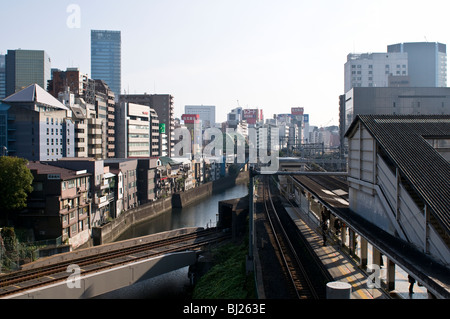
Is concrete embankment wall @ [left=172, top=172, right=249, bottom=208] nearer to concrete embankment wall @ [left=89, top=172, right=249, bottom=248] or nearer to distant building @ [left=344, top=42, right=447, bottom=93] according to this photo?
concrete embankment wall @ [left=89, top=172, right=249, bottom=248]

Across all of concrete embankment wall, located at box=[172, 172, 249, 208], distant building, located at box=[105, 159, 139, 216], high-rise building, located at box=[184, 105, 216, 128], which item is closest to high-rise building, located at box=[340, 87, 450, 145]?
concrete embankment wall, located at box=[172, 172, 249, 208]

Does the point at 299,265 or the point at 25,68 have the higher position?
the point at 25,68

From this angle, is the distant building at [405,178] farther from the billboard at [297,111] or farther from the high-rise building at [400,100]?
the billboard at [297,111]

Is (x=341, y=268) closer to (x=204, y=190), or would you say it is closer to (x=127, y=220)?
(x=127, y=220)

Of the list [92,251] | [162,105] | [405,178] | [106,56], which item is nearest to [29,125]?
[92,251]

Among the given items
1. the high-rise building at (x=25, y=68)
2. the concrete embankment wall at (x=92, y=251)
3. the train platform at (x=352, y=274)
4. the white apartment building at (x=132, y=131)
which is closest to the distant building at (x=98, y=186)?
the concrete embankment wall at (x=92, y=251)

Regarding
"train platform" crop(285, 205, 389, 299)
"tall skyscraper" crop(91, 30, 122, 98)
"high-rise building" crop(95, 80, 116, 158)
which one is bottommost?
"train platform" crop(285, 205, 389, 299)

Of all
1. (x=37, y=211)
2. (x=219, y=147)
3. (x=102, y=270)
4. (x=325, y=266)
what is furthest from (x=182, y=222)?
(x=219, y=147)
